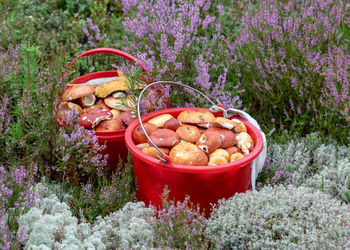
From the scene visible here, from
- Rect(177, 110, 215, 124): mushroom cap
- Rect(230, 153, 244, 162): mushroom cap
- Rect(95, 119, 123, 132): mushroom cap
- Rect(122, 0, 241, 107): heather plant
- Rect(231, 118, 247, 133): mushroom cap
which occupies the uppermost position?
Rect(122, 0, 241, 107): heather plant

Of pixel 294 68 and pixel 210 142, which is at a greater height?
pixel 294 68

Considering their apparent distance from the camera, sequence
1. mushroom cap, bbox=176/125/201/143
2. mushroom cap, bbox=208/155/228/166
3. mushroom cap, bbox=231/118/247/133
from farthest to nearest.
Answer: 1. mushroom cap, bbox=231/118/247/133
2. mushroom cap, bbox=176/125/201/143
3. mushroom cap, bbox=208/155/228/166

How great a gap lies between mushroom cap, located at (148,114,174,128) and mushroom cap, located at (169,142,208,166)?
1.17 feet

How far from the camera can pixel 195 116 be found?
2.78 m

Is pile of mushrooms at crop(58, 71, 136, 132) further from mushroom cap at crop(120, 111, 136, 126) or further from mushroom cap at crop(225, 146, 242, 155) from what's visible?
mushroom cap at crop(225, 146, 242, 155)

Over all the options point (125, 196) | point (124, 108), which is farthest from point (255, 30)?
point (125, 196)

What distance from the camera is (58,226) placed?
2.21 meters

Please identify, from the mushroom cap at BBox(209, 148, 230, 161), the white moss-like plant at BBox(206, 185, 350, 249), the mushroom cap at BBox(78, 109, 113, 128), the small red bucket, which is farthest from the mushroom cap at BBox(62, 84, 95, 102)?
the white moss-like plant at BBox(206, 185, 350, 249)

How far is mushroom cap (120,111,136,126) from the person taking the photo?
2930 millimetres

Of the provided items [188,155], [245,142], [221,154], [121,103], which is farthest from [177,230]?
[121,103]

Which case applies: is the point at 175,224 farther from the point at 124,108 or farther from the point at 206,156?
the point at 124,108

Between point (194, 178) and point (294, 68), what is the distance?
1428 millimetres

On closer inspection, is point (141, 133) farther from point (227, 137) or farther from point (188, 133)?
point (227, 137)

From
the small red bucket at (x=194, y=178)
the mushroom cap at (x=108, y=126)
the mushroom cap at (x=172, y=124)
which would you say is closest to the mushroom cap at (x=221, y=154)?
the small red bucket at (x=194, y=178)
